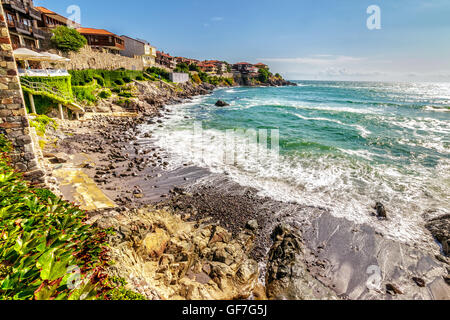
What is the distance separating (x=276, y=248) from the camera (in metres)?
9.60

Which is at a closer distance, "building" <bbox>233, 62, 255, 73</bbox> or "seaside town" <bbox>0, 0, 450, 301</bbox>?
"seaside town" <bbox>0, 0, 450, 301</bbox>

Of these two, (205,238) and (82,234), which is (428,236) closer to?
(205,238)

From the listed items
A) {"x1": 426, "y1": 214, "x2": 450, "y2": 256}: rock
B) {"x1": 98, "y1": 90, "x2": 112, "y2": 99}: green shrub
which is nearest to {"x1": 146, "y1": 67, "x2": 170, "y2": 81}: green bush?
{"x1": 98, "y1": 90, "x2": 112, "y2": 99}: green shrub

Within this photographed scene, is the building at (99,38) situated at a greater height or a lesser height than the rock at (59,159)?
greater

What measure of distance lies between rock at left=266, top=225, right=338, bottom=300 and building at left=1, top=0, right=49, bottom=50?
5228cm

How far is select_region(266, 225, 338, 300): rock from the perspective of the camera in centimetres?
773

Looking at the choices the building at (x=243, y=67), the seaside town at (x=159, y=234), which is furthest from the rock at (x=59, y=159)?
the building at (x=243, y=67)

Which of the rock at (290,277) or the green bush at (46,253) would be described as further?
Answer: the rock at (290,277)

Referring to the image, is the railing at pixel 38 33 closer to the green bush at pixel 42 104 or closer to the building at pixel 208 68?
the green bush at pixel 42 104

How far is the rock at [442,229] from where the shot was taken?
33.4ft

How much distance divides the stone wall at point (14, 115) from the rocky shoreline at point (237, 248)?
2660mm

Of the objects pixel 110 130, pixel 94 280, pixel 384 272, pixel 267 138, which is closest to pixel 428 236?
pixel 384 272

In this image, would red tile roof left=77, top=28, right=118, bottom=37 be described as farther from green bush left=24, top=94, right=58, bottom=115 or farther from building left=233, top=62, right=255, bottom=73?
building left=233, top=62, right=255, bottom=73
